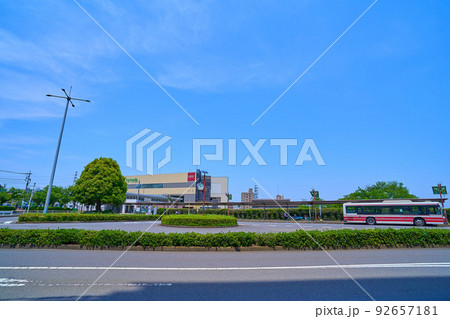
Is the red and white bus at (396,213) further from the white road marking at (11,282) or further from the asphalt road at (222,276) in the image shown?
the white road marking at (11,282)

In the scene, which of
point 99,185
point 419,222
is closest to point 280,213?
point 419,222

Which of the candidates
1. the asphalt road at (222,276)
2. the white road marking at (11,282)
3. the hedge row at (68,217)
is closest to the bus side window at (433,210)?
the asphalt road at (222,276)

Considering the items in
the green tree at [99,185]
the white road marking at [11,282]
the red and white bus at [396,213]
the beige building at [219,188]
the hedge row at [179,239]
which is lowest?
the white road marking at [11,282]

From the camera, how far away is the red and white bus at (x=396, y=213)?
77.5 ft

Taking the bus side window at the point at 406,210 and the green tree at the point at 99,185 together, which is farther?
the green tree at the point at 99,185

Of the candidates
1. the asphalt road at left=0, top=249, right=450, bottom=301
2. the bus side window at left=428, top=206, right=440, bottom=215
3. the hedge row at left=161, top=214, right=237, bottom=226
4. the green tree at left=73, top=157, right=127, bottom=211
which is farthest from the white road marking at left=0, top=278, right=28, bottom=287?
the bus side window at left=428, top=206, right=440, bottom=215

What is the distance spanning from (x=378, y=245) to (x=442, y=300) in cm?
697

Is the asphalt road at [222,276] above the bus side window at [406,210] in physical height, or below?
below

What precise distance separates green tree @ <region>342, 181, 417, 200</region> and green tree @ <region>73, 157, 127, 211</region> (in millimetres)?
58281

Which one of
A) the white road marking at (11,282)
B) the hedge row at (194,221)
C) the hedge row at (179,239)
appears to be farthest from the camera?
the hedge row at (194,221)

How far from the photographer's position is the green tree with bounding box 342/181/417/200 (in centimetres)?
5364

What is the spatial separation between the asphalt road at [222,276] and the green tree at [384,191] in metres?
55.4

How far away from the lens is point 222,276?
571cm
